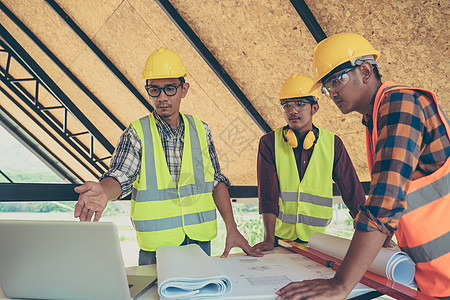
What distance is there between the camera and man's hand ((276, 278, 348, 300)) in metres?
1.21

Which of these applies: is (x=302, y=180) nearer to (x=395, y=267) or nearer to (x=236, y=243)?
(x=236, y=243)

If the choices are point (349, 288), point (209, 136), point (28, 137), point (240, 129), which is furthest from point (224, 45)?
point (28, 137)

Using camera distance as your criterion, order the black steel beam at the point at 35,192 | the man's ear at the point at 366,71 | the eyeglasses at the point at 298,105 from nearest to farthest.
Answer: the man's ear at the point at 366,71, the eyeglasses at the point at 298,105, the black steel beam at the point at 35,192

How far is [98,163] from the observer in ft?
28.4

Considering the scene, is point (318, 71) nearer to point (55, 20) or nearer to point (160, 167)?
point (160, 167)

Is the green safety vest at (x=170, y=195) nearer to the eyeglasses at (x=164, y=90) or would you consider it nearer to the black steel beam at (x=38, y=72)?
the eyeglasses at (x=164, y=90)

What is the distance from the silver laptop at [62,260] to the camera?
106 cm

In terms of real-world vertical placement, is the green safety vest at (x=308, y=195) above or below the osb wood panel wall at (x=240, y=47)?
below

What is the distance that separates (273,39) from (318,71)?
2.00 meters

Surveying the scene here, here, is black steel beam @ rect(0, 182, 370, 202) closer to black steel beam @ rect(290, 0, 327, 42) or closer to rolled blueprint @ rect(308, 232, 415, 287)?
black steel beam @ rect(290, 0, 327, 42)

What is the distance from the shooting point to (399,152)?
3.98 feet

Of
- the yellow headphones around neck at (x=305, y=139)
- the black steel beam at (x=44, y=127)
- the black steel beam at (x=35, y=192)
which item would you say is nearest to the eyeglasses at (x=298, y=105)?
the yellow headphones around neck at (x=305, y=139)

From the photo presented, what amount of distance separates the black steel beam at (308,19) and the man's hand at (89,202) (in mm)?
2197

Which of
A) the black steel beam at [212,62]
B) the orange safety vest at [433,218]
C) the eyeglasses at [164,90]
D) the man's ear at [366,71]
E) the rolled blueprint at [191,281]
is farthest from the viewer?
the black steel beam at [212,62]
